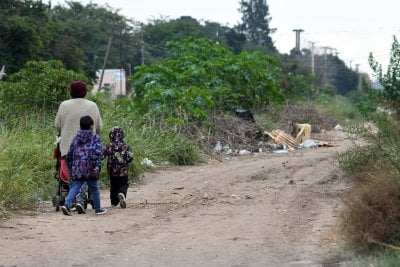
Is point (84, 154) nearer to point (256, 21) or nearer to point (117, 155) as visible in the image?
point (117, 155)

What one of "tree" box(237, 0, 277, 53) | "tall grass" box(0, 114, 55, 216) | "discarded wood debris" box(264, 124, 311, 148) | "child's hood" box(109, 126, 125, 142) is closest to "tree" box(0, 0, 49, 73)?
"discarded wood debris" box(264, 124, 311, 148)

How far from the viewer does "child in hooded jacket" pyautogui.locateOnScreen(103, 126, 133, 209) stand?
1195 centimetres

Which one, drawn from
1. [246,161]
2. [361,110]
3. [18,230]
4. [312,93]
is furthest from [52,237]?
[312,93]

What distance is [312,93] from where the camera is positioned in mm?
48594

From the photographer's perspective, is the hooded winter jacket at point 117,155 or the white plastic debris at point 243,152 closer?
the hooded winter jacket at point 117,155

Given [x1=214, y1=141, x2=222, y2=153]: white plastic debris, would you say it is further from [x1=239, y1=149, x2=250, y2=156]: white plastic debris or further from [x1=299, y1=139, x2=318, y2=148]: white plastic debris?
[x1=299, y1=139, x2=318, y2=148]: white plastic debris

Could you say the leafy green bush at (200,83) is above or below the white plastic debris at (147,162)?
above

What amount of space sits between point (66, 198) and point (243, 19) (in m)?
106

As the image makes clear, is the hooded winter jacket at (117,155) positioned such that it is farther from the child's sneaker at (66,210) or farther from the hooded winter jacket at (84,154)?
the child's sneaker at (66,210)

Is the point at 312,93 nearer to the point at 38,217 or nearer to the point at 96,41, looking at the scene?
the point at 96,41

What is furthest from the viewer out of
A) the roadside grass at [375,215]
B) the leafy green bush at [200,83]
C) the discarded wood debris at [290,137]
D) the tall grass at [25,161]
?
the discarded wood debris at [290,137]

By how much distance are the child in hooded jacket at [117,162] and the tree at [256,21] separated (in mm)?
102220

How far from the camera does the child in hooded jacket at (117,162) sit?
1195cm

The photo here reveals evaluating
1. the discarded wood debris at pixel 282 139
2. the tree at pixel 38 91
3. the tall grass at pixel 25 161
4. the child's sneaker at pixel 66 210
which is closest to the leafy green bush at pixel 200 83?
the discarded wood debris at pixel 282 139
